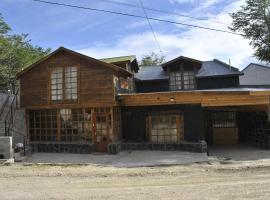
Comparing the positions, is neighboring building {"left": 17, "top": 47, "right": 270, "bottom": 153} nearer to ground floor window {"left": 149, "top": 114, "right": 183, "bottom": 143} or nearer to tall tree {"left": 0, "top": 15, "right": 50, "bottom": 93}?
ground floor window {"left": 149, "top": 114, "right": 183, "bottom": 143}

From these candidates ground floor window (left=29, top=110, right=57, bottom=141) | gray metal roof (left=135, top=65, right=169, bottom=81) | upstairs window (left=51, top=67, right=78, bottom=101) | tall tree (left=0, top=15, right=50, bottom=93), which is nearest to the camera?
upstairs window (left=51, top=67, right=78, bottom=101)

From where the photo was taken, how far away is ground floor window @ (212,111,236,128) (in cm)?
2373

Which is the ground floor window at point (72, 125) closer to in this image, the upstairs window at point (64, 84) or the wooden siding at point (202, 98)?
the upstairs window at point (64, 84)

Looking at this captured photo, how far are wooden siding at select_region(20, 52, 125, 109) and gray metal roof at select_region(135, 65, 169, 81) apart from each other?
559cm

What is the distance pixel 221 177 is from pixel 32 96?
1231 cm

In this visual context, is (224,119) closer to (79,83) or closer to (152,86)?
(152,86)

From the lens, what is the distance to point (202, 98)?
18.8 metres

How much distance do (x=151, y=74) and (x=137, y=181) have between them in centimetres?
1500

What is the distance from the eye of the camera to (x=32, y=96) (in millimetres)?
20938

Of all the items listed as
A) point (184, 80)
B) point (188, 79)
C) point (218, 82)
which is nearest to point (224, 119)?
point (218, 82)

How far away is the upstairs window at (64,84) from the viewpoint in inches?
801

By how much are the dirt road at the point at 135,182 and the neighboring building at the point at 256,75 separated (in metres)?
23.1

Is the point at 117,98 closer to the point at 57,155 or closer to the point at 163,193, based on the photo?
the point at 57,155

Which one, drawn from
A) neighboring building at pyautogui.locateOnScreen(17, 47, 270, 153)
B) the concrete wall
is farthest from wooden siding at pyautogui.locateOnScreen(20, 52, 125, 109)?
the concrete wall
